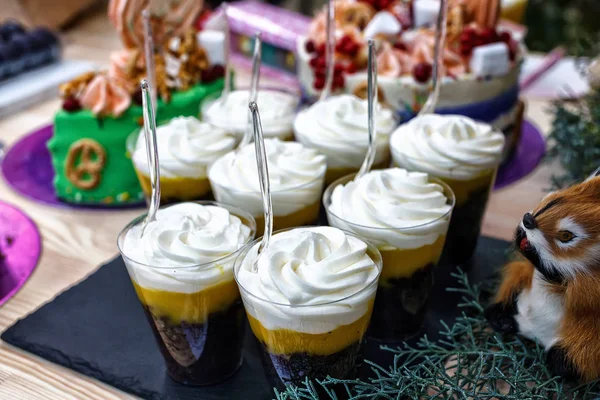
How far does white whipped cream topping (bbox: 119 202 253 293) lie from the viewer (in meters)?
0.81

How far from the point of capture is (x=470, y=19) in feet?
5.11

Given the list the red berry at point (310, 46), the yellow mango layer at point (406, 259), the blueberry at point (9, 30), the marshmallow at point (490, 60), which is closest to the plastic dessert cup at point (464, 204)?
the yellow mango layer at point (406, 259)

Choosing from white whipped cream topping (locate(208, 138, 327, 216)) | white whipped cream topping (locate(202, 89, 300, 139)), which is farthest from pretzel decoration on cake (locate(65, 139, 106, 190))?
white whipped cream topping (locate(208, 138, 327, 216))

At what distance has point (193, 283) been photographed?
815 mm

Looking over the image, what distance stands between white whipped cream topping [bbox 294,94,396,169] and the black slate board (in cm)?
25

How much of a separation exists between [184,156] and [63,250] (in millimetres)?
350

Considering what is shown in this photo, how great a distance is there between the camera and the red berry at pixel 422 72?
1.38 m

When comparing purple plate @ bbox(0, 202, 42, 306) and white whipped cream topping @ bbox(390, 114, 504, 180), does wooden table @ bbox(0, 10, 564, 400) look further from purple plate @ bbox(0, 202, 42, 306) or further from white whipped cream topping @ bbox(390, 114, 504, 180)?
white whipped cream topping @ bbox(390, 114, 504, 180)

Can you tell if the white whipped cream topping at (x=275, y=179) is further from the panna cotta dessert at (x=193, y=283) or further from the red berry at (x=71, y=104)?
the red berry at (x=71, y=104)

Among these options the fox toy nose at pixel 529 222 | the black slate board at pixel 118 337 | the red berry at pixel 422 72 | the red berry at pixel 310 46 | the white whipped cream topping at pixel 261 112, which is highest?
the fox toy nose at pixel 529 222

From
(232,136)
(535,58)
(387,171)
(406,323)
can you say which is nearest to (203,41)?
(232,136)

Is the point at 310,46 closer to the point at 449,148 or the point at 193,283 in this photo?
the point at 449,148

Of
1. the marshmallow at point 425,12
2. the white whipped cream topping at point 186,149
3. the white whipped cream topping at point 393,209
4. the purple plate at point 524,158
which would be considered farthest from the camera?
the marshmallow at point 425,12

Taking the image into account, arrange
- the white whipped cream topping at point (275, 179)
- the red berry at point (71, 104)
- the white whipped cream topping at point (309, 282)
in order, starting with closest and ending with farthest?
the white whipped cream topping at point (309, 282) → the white whipped cream topping at point (275, 179) → the red berry at point (71, 104)
